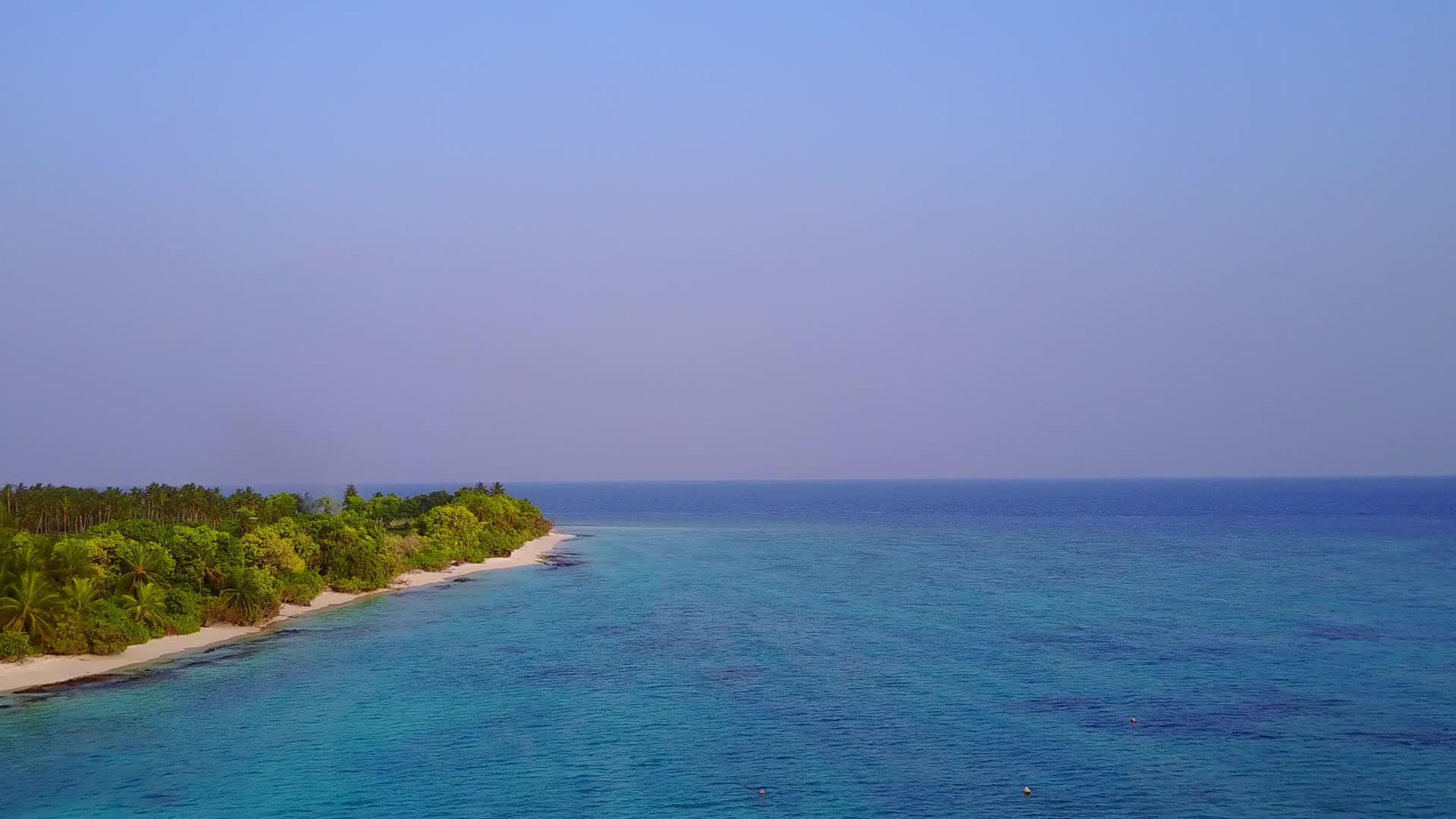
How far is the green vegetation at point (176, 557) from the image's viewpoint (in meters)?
58.9

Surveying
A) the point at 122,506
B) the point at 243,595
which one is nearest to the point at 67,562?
the point at 243,595

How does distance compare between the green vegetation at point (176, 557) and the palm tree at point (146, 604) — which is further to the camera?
the palm tree at point (146, 604)

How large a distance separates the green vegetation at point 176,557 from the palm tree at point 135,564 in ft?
0.23

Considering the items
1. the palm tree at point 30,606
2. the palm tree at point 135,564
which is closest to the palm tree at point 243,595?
the palm tree at point 135,564

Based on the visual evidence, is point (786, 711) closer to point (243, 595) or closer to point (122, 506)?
point (243, 595)

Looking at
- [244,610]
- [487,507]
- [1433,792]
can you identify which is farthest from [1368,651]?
[487,507]

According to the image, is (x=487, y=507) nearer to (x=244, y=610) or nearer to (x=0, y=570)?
(x=244, y=610)

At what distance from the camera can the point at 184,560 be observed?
72.5 m

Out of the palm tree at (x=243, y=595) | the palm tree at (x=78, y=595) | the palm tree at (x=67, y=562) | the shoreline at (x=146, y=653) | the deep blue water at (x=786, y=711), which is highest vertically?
the palm tree at (x=67, y=562)

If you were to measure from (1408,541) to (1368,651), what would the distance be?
329ft

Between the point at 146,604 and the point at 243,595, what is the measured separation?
30.3ft

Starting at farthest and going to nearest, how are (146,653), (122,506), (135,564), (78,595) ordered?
(122,506)
(135,564)
(146,653)
(78,595)

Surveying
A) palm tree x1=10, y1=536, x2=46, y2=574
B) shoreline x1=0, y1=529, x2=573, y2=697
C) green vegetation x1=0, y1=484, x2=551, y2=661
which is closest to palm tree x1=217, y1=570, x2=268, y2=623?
green vegetation x1=0, y1=484, x2=551, y2=661

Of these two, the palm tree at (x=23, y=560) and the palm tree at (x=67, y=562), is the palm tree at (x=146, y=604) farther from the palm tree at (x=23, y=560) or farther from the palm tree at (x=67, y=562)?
the palm tree at (x=23, y=560)
